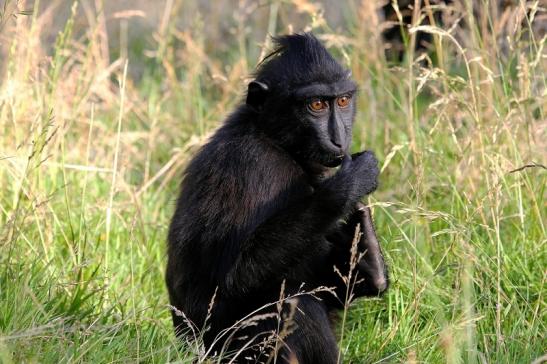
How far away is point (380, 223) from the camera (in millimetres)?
→ 6227

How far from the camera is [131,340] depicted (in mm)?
4336

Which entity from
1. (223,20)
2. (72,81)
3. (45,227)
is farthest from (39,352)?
(223,20)

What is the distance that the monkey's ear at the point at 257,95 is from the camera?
4906 millimetres

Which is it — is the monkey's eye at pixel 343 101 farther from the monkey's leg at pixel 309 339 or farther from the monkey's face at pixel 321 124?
the monkey's leg at pixel 309 339

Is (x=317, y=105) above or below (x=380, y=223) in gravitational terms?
above

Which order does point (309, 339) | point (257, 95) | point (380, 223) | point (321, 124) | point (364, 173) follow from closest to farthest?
point (309, 339)
point (364, 173)
point (321, 124)
point (257, 95)
point (380, 223)

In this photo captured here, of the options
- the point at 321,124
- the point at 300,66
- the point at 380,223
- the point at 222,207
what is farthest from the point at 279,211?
the point at 380,223

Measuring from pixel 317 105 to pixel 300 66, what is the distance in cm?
23

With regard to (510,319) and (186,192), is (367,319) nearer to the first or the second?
(510,319)

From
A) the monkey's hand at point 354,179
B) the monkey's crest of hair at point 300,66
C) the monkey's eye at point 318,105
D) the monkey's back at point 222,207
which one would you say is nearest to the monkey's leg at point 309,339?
the monkey's back at point 222,207

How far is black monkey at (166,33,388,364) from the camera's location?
454 centimetres

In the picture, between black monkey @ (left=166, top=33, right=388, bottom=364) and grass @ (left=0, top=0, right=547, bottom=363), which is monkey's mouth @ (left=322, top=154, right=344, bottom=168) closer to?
black monkey @ (left=166, top=33, right=388, bottom=364)

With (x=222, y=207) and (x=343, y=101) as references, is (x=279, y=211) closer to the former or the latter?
(x=222, y=207)

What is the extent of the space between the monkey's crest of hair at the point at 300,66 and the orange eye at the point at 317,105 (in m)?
0.11
